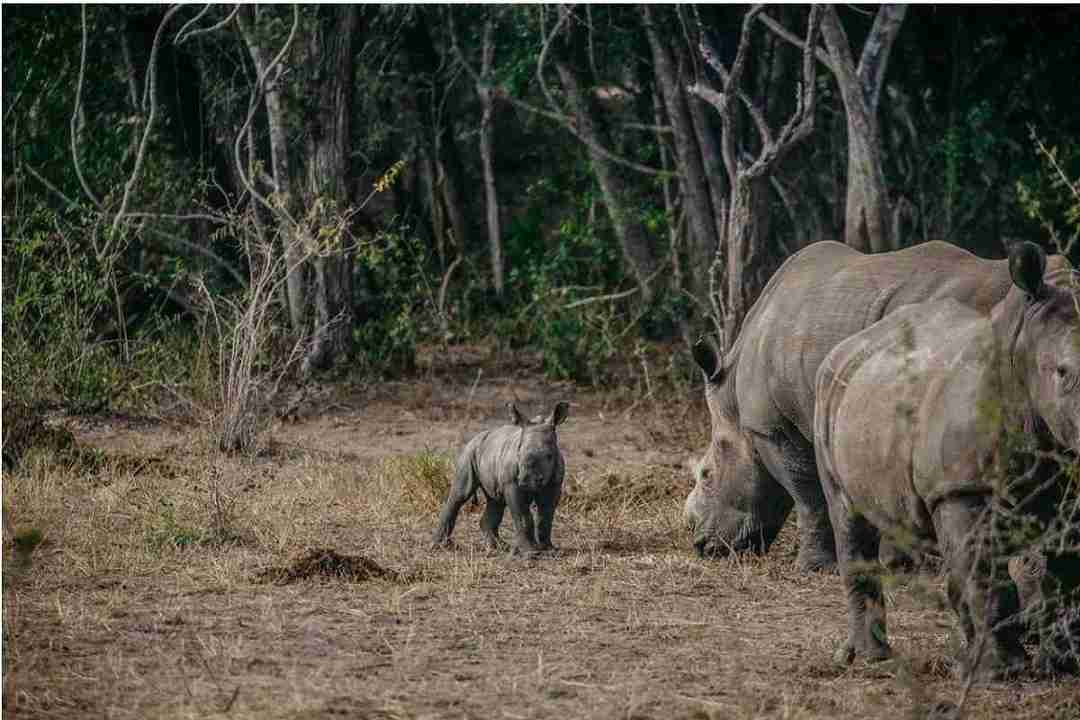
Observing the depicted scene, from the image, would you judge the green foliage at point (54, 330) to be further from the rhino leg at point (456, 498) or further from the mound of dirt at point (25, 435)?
the rhino leg at point (456, 498)

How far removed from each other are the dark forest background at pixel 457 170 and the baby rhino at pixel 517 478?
211 centimetres

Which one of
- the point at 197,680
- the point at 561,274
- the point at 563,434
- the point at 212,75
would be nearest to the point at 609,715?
the point at 197,680

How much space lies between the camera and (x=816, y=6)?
11.3 meters

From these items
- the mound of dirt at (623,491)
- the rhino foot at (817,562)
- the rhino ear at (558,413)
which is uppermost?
the rhino ear at (558,413)

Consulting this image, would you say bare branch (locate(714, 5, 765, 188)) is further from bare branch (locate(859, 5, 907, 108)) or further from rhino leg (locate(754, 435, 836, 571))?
rhino leg (locate(754, 435, 836, 571))

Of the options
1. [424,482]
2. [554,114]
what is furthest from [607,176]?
[424,482]

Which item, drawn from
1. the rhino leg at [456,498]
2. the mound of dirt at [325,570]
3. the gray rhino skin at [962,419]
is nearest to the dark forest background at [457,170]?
the rhino leg at [456,498]

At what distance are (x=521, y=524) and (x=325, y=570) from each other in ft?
3.08

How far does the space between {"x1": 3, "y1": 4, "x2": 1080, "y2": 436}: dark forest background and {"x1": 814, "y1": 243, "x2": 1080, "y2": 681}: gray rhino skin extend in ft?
16.3

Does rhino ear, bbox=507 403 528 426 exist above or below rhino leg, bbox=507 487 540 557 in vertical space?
above

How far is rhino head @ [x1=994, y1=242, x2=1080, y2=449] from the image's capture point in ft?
16.5

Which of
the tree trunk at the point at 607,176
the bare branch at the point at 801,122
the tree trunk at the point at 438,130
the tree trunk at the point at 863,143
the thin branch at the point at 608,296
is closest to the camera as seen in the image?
the bare branch at the point at 801,122

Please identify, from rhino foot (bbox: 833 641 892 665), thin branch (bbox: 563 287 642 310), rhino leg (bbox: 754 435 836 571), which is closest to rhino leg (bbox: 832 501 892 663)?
rhino foot (bbox: 833 641 892 665)

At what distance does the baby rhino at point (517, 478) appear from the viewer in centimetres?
774
